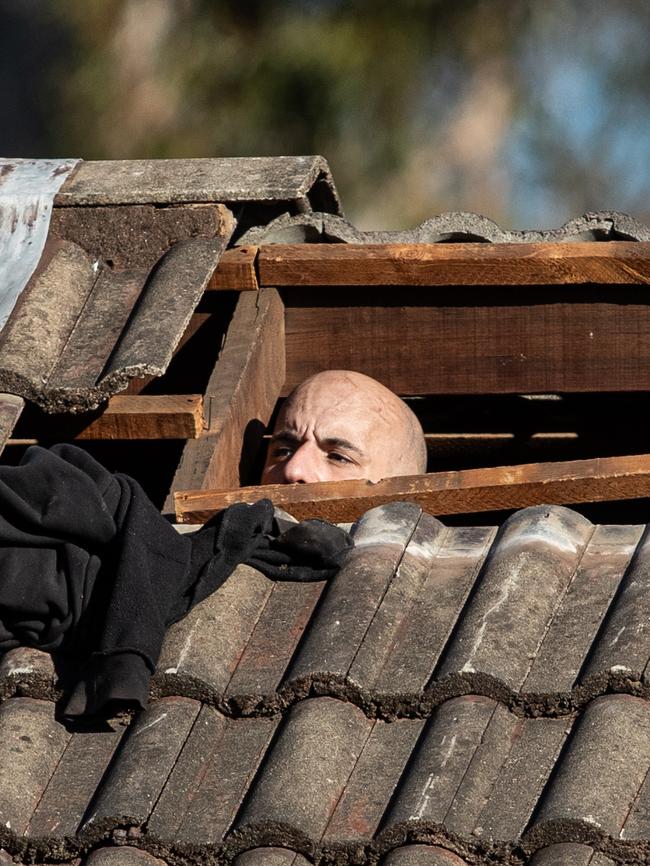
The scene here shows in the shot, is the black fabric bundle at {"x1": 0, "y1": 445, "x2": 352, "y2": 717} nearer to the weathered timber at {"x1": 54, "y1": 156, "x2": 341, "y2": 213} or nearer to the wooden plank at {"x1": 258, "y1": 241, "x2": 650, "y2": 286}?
the weathered timber at {"x1": 54, "y1": 156, "x2": 341, "y2": 213}

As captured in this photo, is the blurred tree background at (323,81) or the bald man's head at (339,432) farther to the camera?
the blurred tree background at (323,81)

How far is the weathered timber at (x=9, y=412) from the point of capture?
3521mm

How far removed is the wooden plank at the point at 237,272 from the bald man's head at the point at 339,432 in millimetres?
355

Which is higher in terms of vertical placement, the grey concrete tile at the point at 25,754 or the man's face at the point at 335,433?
the man's face at the point at 335,433

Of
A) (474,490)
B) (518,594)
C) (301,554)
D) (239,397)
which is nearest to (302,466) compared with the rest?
(239,397)

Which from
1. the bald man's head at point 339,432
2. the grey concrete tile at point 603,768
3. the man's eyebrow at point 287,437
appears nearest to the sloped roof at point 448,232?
the bald man's head at point 339,432

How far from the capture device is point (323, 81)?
12953 mm

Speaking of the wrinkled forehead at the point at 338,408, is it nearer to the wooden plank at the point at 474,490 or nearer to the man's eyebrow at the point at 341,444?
the man's eyebrow at the point at 341,444

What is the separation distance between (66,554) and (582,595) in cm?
95

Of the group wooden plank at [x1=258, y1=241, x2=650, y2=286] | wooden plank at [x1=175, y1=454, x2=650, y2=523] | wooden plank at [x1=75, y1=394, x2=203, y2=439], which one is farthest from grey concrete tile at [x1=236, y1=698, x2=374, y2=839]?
wooden plank at [x1=258, y1=241, x2=650, y2=286]

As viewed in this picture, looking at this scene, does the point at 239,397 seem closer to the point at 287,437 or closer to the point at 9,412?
the point at 287,437

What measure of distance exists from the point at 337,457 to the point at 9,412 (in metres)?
1.49

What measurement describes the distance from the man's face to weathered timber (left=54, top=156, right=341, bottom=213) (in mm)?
558

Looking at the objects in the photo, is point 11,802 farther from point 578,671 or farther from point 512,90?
point 512,90
